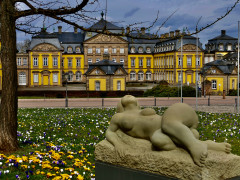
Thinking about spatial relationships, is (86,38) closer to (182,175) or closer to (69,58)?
(69,58)

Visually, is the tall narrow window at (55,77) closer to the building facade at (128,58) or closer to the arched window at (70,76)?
the building facade at (128,58)

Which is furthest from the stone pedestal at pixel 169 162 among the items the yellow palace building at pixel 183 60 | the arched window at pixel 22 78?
the arched window at pixel 22 78

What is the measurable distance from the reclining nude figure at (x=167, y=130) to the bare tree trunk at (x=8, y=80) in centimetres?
Answer: 383

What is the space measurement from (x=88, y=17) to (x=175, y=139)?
449 cm

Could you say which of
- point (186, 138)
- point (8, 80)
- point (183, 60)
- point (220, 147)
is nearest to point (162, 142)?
point (186, 138)

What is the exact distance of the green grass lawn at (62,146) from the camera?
6.16 m

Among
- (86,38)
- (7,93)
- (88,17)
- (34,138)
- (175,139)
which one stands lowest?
(34,138)

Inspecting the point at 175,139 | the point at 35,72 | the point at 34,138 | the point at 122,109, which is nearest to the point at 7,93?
the point at 34,138

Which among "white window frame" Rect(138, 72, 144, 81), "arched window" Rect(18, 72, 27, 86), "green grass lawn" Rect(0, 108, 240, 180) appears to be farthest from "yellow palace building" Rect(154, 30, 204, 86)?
"green grass lawn" Rect(0, 108, 240, 180)

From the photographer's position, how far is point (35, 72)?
59656 millimetres

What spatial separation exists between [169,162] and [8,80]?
5.08 m

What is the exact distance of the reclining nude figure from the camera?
3979 mm

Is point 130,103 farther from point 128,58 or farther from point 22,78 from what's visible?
point 128,58

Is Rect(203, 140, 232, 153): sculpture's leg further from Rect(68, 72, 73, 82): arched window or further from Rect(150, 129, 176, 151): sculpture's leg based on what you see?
Rect(68, 72, 73, 82): arched window
